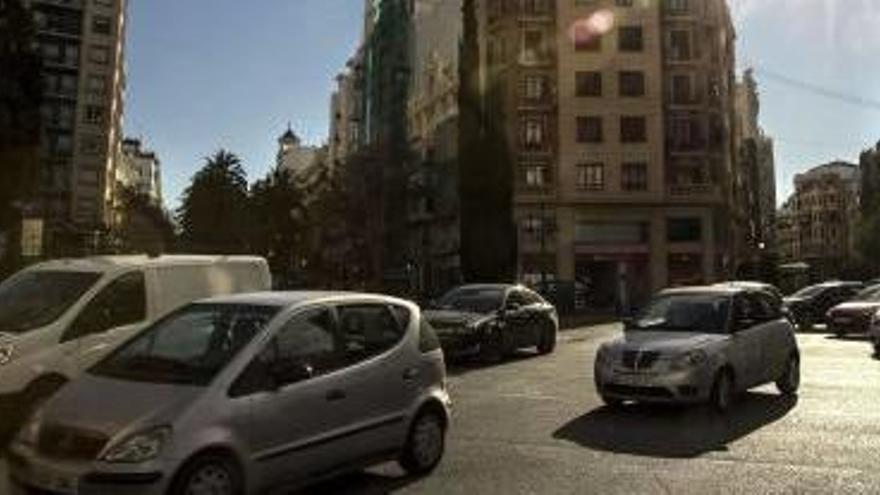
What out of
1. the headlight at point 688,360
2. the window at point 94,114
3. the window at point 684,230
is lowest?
the headlight at point 688,360

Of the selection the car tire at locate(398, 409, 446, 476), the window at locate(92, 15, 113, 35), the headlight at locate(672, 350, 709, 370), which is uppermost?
the window at locate(92, 15, 113, 35)

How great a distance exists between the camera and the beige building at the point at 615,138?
72.4 metres

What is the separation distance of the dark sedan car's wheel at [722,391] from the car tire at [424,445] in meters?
5.39

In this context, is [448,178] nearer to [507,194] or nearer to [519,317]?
[507,194]

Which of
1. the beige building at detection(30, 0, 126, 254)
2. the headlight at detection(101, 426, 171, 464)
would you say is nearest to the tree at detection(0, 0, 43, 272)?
the headlight at detection(101, 426, 171, 464)

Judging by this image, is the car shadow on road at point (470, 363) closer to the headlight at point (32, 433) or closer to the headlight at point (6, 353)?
the headlight at point (6, 353)

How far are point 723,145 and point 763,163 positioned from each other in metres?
83.7

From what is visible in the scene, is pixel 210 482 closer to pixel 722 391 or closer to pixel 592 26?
pixel 722 391

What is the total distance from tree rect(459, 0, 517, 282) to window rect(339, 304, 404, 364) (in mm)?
37295

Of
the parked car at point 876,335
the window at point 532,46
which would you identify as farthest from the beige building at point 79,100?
the parked car at point 876,335

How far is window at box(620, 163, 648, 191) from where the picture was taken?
2867 inches

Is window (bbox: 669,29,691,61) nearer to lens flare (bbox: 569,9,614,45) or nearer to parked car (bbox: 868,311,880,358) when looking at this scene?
lens flare (bbox: 569,9,614,45)

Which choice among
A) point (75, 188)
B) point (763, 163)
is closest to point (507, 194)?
point (75, 188)

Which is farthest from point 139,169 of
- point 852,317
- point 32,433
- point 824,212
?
point 32,433
